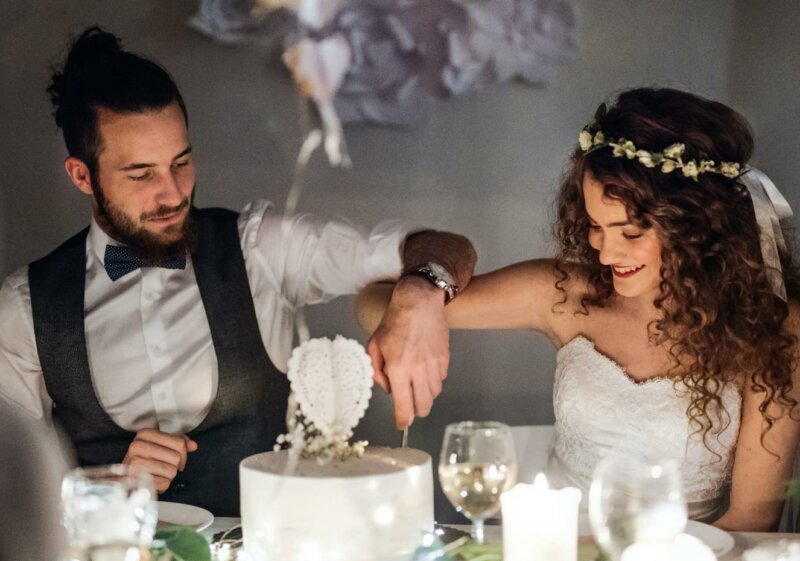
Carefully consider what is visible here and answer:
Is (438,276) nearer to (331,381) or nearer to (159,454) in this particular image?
(331,381)

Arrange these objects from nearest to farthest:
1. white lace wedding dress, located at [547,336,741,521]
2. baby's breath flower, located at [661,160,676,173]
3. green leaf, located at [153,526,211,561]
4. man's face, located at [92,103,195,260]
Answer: green leaf, located at [153,526,211,561], baby's breath flower, located at [661,160,676,173], white lace wedding dress, located at [547,336,741,521], man's face, located at [92,103,195,260]

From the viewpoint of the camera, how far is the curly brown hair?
1.99 meters

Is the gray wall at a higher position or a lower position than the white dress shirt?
higher

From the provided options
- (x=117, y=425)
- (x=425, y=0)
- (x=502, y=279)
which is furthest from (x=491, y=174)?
(x=117, y=425)

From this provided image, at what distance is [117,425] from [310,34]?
1036mm

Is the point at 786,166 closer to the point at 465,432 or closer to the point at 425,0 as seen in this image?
the point at 425,0

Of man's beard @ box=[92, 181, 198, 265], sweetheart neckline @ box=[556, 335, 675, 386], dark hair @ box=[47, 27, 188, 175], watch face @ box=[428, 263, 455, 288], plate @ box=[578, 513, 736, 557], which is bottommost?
plate @ box=[578, 513, 736, 557]

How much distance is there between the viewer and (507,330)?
2.33m

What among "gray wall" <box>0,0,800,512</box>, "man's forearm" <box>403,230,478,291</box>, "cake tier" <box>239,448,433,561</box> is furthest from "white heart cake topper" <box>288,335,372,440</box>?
"gray wall" <box>0,0,800,512</box>

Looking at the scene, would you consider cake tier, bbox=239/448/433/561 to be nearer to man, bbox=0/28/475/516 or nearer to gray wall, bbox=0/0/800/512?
man, bbox=0/28/475/516

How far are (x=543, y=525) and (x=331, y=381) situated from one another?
399 millimetres

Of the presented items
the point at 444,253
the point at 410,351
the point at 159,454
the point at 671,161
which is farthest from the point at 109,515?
the point at 671,161

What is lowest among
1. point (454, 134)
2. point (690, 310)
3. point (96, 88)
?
point (690, 310)

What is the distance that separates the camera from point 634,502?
129cm
